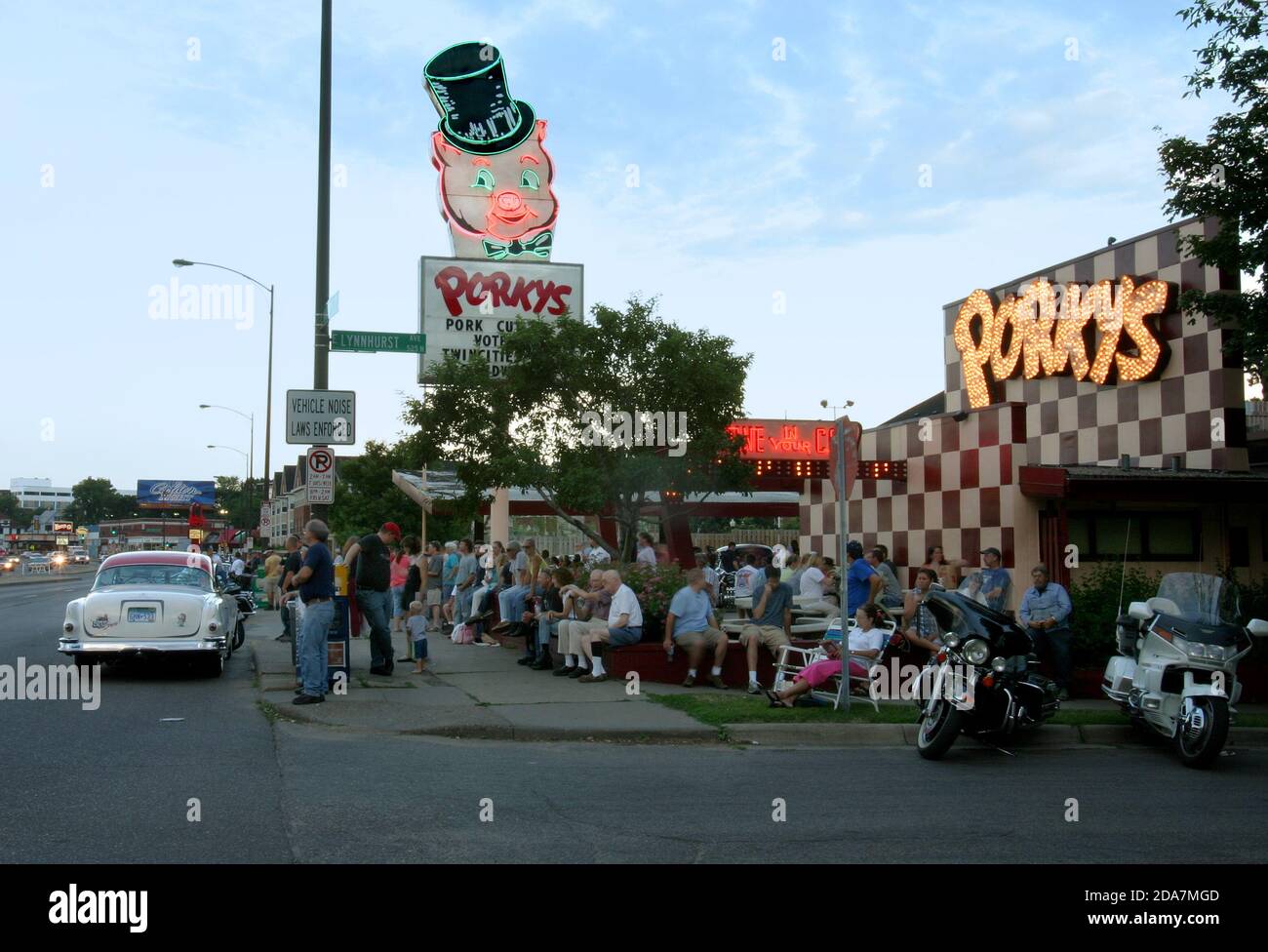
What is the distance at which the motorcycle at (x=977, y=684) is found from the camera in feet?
30.8

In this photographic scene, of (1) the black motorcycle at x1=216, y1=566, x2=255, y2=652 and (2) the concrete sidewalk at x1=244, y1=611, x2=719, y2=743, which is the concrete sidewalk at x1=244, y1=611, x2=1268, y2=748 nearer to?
(2) the concrete sidewalk at x1=244, y1=611, x2=719, y2=743

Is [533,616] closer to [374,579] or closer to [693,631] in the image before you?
[374,579]

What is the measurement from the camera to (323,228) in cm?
1434

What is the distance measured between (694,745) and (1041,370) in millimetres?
13471

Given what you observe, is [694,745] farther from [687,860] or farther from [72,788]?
[72,788]

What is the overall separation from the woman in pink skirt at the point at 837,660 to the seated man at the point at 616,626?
83.2 inches

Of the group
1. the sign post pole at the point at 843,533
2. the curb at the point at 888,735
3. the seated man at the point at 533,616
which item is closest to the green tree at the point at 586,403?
the seated man at the point at 533,616

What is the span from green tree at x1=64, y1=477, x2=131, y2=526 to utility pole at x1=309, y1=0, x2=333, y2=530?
171 m

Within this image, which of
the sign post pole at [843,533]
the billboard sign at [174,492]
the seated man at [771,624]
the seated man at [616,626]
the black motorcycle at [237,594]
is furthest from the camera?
the billboard sign at [174,492]

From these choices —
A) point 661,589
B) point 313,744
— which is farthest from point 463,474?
point 313,744

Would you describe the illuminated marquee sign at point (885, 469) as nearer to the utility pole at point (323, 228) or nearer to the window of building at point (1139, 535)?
the window of building at point (1139, 535)

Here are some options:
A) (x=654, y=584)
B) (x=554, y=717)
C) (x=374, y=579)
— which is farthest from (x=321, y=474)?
(x=554, y=717)

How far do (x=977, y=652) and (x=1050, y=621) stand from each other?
3.46 m
